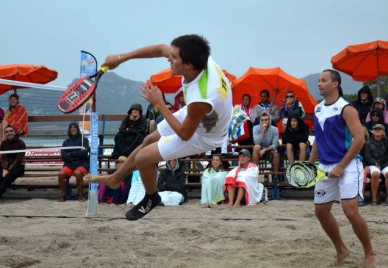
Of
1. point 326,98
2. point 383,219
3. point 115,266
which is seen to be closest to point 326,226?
point 326,98

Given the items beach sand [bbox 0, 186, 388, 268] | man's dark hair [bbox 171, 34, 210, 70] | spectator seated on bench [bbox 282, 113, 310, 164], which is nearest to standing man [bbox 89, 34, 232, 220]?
man's dark hair [bbox 171, 34, 210, 70]

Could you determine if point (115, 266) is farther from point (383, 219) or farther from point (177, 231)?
point (383, 219)

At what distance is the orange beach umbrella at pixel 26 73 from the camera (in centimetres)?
1102

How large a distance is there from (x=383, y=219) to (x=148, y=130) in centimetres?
418

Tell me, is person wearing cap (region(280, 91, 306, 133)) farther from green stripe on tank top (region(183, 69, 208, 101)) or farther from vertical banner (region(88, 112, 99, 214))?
green stripe on tank top (region(183, 69, 208, 101))

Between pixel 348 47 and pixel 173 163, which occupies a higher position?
pixel 348 47

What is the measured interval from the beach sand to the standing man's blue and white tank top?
1029 millimetres

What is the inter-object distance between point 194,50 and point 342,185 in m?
1.85

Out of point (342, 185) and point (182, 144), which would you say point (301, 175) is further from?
point (182, 144)

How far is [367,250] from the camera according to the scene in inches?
197

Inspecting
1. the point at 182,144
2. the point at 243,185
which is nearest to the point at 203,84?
the point at 182,144

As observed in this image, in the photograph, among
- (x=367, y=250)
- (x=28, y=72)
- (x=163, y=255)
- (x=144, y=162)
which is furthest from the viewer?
(x=28, y=72)

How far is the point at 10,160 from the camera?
1005cm

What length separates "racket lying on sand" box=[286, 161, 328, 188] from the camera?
5.12 metres
